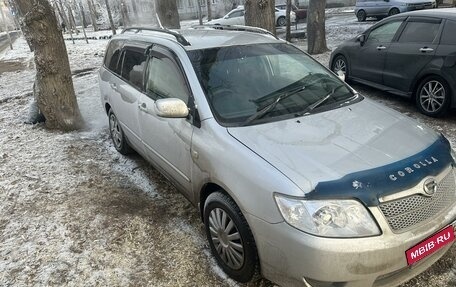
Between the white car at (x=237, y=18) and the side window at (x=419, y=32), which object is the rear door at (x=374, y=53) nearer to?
the side window at (x=419, y=32)

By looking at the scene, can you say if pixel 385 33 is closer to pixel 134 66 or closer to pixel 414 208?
pixel 134 66

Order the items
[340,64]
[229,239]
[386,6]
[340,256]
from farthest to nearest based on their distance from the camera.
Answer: [386,6]
[340,64]
[229,239]
[340,256]

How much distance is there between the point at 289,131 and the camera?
108 inches

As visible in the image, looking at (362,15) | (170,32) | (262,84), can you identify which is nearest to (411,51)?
(262,84)

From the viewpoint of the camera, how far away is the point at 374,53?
22.2ft

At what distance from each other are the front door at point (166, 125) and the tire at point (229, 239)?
45 cm

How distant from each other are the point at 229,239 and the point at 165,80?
166 centimetres

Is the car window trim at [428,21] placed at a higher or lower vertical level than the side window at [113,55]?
lower

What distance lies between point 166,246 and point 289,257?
4.68 ft

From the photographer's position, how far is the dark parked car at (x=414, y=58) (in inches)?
218

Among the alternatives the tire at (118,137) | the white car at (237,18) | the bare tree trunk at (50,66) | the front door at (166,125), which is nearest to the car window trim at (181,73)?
the front door at (166,125)

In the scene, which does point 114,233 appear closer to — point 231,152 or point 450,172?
point 231,152

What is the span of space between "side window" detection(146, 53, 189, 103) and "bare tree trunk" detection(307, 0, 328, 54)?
845 cm

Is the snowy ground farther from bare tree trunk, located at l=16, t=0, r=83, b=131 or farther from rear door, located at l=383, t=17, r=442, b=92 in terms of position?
rear door, located at l=383, t=17, r=442, b=92
